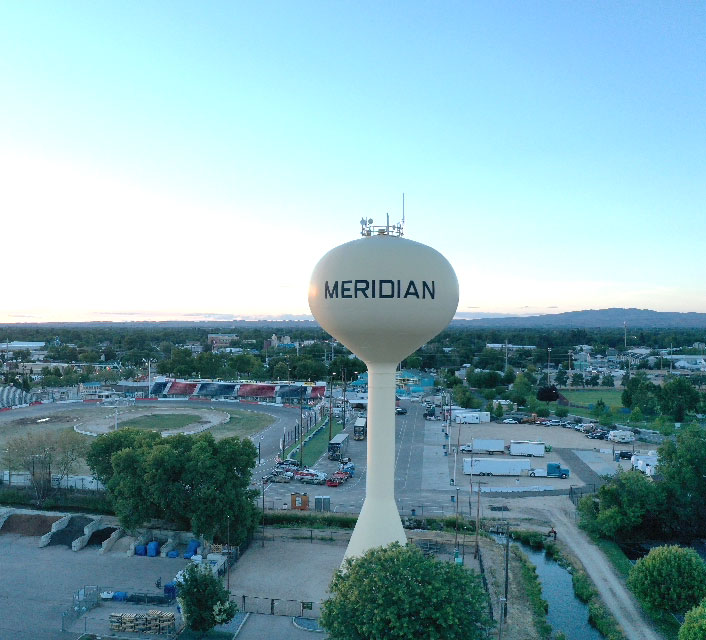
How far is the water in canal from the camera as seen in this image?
22.3m

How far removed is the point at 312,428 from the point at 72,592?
3811 cm

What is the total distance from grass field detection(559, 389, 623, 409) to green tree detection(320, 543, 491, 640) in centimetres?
6869

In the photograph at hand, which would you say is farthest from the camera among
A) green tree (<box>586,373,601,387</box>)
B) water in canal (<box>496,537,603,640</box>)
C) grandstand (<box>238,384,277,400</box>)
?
green tree (<box>586,373,601,387</box>)

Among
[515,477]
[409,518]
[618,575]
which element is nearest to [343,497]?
[409,518]

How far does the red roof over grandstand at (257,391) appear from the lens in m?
80.0

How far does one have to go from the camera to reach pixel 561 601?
81.3 feet

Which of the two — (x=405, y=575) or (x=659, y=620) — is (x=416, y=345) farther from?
(x=659, y=620)

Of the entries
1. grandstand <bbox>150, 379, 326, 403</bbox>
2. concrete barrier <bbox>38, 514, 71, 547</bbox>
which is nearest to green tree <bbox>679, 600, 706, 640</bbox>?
concrete barrier <bbox>38, 514, 71, 547</bbox>

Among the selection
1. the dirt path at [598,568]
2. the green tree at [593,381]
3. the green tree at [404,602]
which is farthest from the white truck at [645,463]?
the green tree at [593,381]

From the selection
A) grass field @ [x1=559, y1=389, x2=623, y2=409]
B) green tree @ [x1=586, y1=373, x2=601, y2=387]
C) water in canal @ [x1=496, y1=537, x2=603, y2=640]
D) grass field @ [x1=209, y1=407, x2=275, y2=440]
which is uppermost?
green tree @ [x1=586, y1=373, x2=601, y2=387]

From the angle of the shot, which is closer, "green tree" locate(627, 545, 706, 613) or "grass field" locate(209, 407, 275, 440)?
"green tree" locate(627, 545, 706, 613)

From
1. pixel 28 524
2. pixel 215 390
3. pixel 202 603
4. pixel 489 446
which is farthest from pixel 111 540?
pixel 215 390

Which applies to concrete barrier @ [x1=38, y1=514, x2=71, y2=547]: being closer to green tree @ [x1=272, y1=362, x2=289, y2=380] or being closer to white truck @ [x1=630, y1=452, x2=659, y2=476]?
white truck @ [x1=630, y1=452, x2=659, y2=476]

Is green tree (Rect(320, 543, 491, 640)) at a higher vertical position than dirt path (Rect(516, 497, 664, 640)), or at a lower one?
higher
